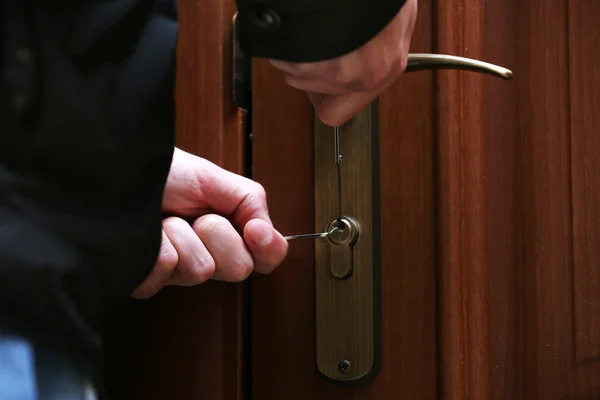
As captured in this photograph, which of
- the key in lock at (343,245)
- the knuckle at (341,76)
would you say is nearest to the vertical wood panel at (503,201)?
the key in lock at (343,245)

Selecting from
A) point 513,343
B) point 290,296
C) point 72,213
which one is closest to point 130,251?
point 72,213

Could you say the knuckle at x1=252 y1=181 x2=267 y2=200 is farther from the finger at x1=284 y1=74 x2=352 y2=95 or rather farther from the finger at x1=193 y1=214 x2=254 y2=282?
the finger at x1=284 y1=74 x2=352 y2=95

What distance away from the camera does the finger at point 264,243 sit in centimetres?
41

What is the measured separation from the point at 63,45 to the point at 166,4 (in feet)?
0.17

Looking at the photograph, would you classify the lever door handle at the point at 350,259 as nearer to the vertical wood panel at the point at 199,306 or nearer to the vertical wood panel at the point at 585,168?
the vertical wood panel at the point at 199,306

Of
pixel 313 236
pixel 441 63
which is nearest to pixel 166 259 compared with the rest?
pixel 313 236

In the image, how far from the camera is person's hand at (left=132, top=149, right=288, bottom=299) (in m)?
0.40

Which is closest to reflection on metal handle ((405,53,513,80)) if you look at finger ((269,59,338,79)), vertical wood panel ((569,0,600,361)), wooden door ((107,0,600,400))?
wooden door ((107,0,600,400))

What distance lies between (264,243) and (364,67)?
6.4 inches

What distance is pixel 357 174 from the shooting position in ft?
1.50

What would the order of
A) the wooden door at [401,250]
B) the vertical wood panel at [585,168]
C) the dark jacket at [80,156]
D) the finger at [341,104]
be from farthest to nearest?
the vertical wood panel at [585,168], the wooden door at [401,250], the finger at [341,104], the dark jacket at [80,156]

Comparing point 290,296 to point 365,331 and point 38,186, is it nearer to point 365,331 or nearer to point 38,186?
point 365,331

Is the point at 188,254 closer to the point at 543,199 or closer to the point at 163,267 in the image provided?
the point at 163,267

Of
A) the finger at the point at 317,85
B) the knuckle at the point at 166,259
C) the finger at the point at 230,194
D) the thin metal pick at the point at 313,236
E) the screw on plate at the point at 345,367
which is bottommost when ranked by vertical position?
the screw on plate at the point at 345,367
